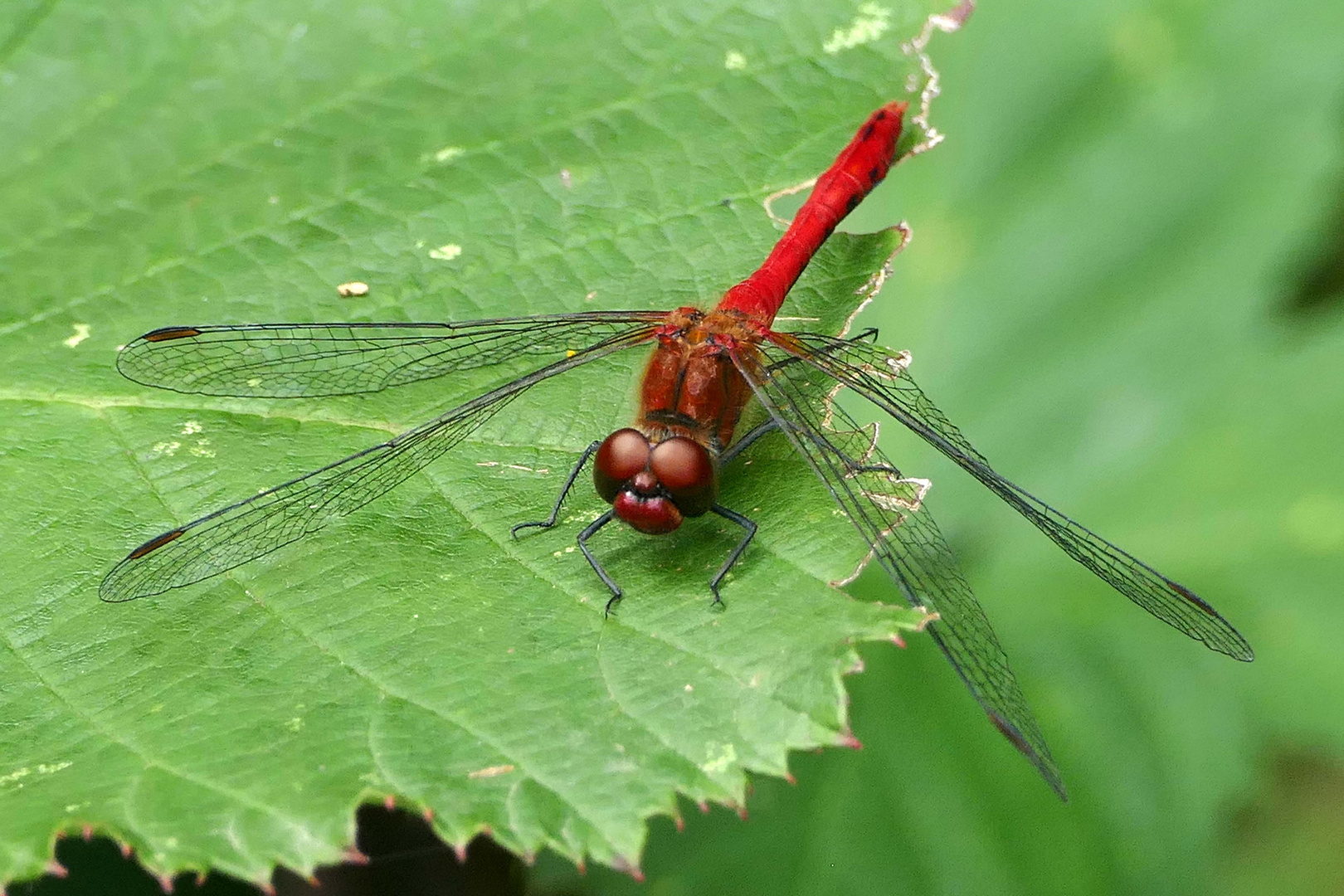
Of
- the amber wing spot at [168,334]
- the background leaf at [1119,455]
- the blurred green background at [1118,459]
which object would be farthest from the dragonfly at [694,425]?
the background leaf at [1119,455]

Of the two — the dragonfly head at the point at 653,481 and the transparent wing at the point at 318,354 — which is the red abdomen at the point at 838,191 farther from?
the dragonfly head at the point at 653,481

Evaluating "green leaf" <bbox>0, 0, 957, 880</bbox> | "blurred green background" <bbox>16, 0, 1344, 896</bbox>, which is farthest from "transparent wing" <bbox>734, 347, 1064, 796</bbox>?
"blurred green background" <bbox>16, 0, 1344, 896</bbox>

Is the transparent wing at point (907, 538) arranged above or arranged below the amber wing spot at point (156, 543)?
above

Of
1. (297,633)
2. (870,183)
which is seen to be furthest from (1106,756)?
(297,633)

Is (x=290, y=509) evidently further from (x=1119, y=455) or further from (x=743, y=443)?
(x=1119, y=455)

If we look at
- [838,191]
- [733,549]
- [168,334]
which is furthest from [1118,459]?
[168,334]
